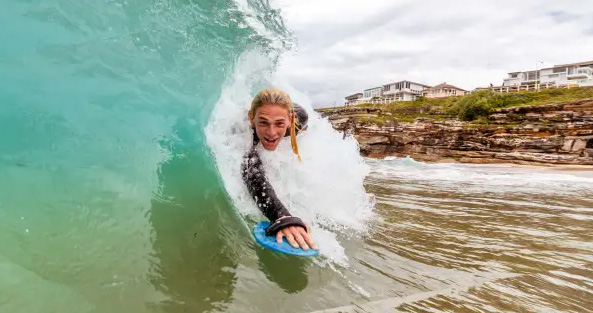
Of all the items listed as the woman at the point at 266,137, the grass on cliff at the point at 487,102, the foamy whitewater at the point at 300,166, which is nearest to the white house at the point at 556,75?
the grass on cliff at the point at 487,102

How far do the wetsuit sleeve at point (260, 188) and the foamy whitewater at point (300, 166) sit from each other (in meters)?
0.37

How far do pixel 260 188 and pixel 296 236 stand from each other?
0.81m

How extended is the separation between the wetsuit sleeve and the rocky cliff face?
33.7m

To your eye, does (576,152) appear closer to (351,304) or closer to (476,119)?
(476,119)

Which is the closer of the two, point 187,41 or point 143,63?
point 143,63

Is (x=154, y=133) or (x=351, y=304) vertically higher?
(x=154, y=133)

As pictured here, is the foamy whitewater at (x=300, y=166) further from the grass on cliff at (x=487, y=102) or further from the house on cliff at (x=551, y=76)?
the house on cliff at (x=551, y=76)

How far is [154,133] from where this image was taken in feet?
14.4

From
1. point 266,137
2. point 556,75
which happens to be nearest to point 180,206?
point 266,137

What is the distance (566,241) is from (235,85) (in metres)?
5.07

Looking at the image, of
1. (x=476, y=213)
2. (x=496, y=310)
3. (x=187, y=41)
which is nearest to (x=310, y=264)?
(x=496, y=310)

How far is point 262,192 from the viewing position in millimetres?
3537

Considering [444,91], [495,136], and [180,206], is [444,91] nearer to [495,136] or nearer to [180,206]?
[495,136]

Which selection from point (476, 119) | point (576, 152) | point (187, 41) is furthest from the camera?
point (476, 119)
